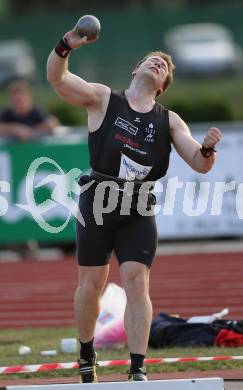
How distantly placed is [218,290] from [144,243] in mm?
4846

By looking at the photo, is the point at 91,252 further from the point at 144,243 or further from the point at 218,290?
the point at 218,290

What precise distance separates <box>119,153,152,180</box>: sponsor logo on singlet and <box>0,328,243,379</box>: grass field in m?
1.34

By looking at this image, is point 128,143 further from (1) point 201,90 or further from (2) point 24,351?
(1) point 201,90

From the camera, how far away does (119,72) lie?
37.3 m

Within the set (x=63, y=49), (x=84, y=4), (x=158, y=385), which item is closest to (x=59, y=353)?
(x=158, y=385)

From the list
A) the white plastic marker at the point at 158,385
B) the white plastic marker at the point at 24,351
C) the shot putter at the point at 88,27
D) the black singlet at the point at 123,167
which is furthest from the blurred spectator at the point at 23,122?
the white plastic marker at the point at 158,385

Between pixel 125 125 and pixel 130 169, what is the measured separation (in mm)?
266

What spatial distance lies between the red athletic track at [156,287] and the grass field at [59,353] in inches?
22.0

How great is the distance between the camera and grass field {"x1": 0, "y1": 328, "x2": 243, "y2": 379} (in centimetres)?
759

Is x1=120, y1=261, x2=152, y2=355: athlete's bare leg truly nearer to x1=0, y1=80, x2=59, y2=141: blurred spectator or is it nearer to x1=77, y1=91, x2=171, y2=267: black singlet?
x1=77, y1=91, x2=171, y2=267: black singlet

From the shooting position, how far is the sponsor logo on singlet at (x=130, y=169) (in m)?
6.99

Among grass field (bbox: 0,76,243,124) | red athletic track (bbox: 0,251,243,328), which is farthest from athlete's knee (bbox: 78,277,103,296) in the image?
grass field (bbox: 0,76,243,124)

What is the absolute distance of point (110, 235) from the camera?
23.2 feet

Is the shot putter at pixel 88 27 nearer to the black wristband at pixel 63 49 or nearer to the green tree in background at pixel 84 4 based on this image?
the black wristband at pixel 63 49
